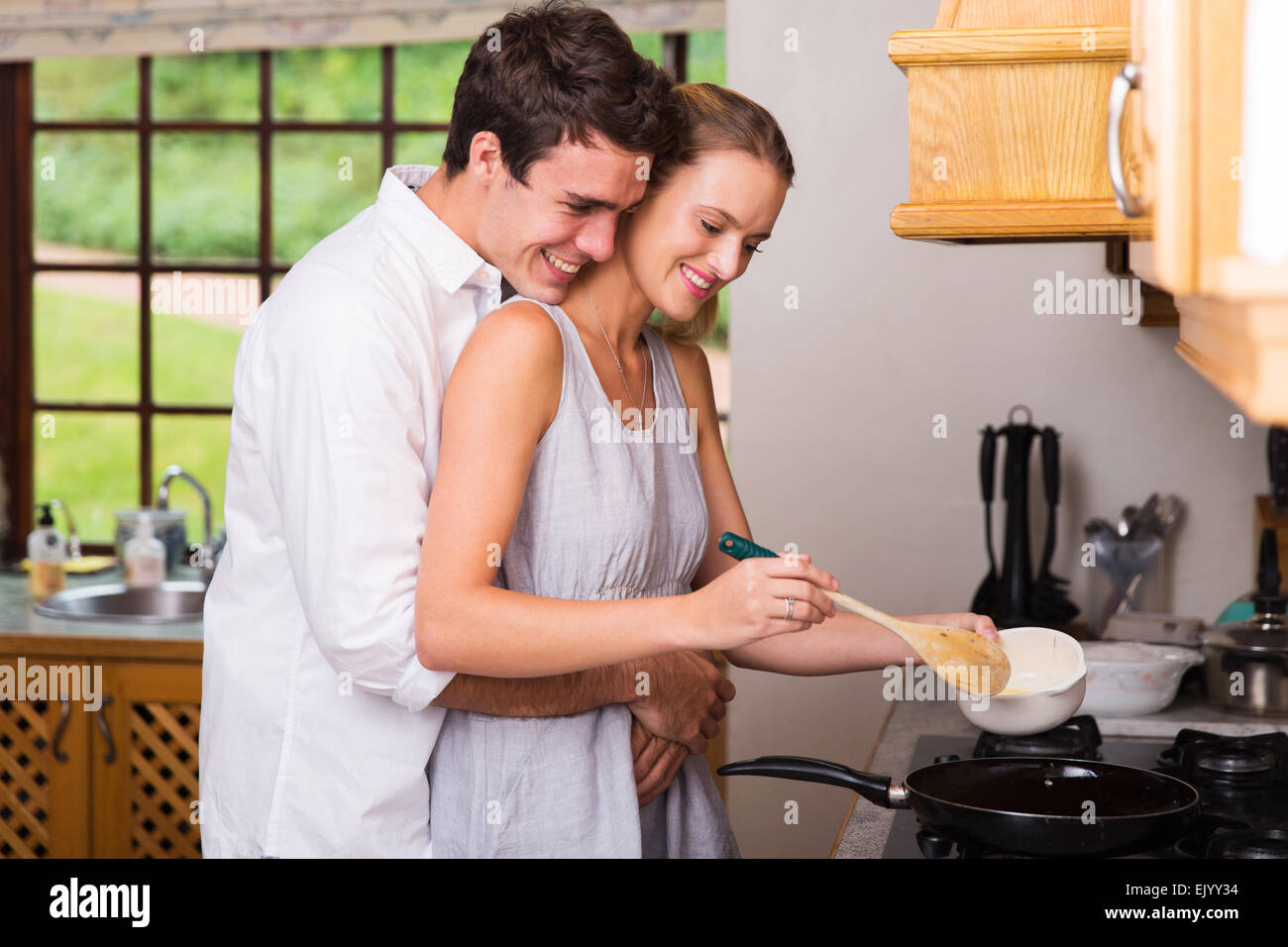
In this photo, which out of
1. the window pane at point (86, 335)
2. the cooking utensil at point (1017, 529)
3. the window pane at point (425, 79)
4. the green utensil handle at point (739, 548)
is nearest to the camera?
the green utensil handle at point (739, 548)

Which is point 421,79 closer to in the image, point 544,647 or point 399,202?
point 399,202

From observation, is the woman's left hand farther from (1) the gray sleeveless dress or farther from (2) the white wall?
(2) the white wall

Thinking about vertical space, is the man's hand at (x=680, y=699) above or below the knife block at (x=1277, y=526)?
below

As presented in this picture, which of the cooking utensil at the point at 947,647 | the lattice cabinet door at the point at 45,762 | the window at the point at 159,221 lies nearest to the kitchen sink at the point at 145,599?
the lattice cabinet door at the point at 45,762

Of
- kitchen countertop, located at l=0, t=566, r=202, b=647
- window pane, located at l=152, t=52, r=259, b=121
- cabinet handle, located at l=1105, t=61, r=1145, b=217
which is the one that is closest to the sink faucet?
kitchen countertop, located at l=0, t=566, r=202, b=647

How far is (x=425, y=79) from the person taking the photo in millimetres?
3100

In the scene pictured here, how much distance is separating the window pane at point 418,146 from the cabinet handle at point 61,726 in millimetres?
1429

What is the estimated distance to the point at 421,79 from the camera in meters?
3.10

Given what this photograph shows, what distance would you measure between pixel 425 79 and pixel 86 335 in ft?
3.43

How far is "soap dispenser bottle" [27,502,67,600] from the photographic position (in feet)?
9.20

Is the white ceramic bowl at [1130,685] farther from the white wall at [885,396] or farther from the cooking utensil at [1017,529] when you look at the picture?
the white wall at [885,396]

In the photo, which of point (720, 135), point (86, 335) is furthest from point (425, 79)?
point (720, 135)

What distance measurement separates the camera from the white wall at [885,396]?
2473mm

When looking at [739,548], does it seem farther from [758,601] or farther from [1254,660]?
[1254,660]
